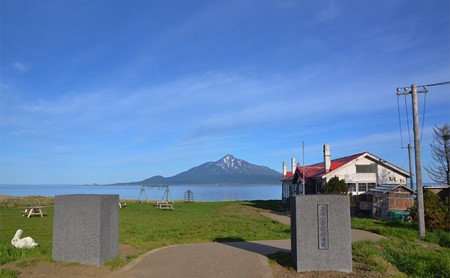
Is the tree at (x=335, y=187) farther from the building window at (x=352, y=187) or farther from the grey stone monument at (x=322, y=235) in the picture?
the grey stone monument at (x=322, y=235)

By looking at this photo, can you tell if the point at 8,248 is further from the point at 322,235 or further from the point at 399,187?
the point at 399,187

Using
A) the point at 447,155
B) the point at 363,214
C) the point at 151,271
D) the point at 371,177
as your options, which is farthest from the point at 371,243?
the point at 447,155

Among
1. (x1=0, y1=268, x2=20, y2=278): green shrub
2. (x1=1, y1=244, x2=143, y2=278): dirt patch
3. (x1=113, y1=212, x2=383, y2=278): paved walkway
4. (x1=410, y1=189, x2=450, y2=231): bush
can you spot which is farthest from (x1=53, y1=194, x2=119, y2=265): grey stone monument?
(x1=410, y1=189, x2=450, y2=231): bush

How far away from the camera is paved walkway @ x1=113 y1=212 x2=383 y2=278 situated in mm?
7617

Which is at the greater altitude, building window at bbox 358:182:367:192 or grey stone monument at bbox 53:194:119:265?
building window at bbox 358:182:367:192

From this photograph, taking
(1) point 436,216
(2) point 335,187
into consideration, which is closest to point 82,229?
(1) point 436,216

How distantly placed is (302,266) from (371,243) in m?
3.99

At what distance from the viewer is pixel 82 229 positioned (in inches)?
322

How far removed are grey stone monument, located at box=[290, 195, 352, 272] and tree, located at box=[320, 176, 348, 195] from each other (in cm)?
1970

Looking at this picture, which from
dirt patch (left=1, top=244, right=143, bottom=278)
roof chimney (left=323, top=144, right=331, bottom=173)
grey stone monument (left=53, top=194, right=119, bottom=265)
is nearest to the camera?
dirt patch (left=1, top=244, right=143, bottom=278)

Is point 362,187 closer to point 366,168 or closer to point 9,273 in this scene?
point 366,168

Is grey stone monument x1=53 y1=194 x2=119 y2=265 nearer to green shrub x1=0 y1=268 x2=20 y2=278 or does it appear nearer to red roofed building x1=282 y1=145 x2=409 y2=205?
green shrub x1=0 y1=268 x2=20 y2=278

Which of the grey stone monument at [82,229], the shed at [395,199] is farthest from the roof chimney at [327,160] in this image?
the grey stone monument at [82,229]

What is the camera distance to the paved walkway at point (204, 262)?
7.62 m
